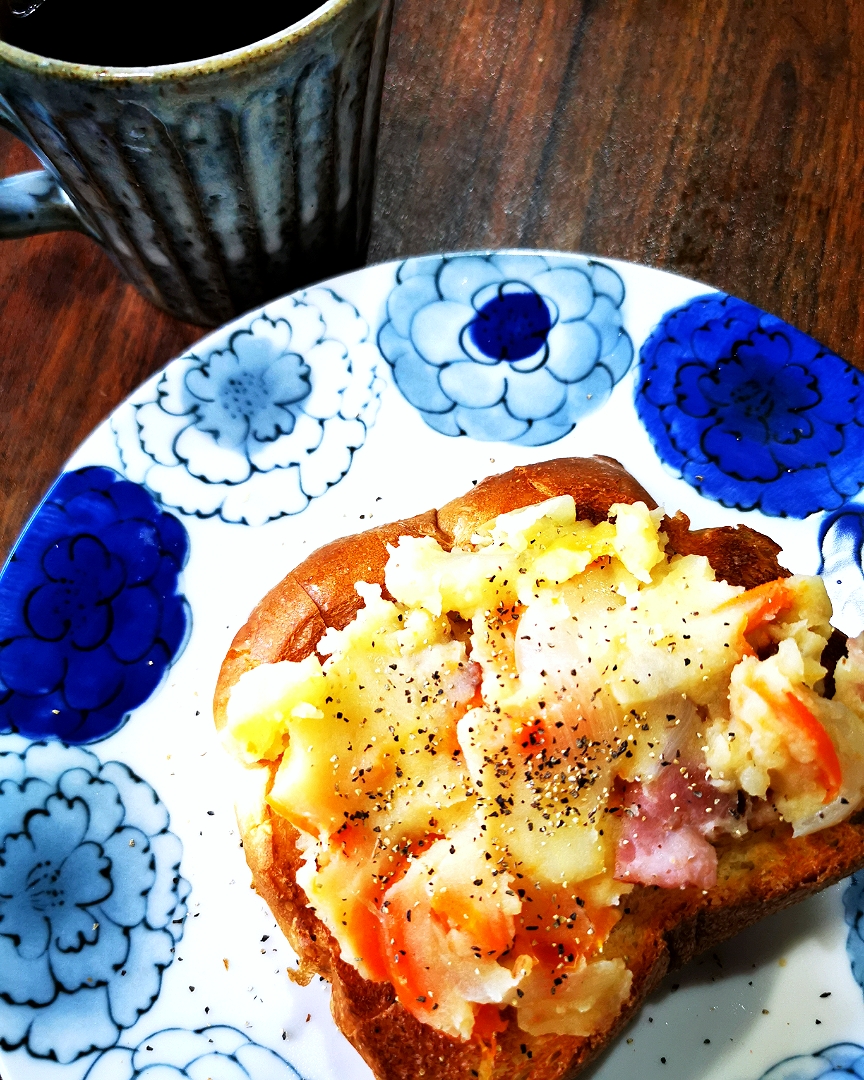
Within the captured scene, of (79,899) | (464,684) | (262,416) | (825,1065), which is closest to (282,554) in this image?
(262,416)

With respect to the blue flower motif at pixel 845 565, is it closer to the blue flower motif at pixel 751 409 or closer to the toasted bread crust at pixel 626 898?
the blue flower motif at pixel 751 409

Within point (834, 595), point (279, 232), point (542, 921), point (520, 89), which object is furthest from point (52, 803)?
point (520, 89)

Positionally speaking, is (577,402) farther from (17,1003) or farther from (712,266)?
(17,1003)

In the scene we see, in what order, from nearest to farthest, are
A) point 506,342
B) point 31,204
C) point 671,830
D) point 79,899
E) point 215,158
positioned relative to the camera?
point 671,830
point 215,158
point 79,899
point 31,204
point 506,342

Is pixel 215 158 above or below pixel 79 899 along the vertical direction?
above

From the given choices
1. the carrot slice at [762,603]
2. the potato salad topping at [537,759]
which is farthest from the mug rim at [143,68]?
the carrot slice at [762,603]

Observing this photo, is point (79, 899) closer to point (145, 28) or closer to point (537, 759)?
point (537, 759)

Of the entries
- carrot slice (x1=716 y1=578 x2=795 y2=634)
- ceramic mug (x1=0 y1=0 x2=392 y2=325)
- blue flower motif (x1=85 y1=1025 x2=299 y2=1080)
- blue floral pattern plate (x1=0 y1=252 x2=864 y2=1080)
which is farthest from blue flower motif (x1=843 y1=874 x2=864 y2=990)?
ceramic mug (x1=0 y1=0 x2=392 y2=325)
